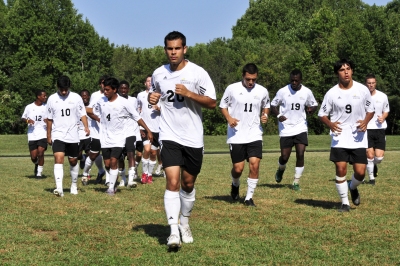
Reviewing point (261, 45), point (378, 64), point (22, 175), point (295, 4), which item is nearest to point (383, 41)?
point (378, 64)

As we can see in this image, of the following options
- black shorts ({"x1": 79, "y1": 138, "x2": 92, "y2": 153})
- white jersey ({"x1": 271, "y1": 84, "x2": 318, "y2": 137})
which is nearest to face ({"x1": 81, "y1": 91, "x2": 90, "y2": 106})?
black shorts ({"x1": 79, "y1": 138, "x2": 92, "y2": 153})

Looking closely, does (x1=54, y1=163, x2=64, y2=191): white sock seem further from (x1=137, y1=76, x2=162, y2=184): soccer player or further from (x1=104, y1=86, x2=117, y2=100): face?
(x1=137, y1=76, x2=162, y2=184): soccer player

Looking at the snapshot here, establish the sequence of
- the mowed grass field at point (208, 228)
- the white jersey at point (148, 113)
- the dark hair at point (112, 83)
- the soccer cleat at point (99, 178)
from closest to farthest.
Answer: the mowed grass field at point (208, 228) → the dark hair at point (112, 83) → the soccer cleat at point (99, 178) → the white jersey at point (148, 113)

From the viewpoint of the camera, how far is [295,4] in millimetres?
119062

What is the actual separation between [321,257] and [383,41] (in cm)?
7316

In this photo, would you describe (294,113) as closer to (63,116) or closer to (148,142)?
(148,142)

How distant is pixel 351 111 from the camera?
1119 centimetres

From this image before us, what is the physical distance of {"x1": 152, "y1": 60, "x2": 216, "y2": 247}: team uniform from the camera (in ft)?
27.4

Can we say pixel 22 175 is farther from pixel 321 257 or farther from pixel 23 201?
pixel 321 257

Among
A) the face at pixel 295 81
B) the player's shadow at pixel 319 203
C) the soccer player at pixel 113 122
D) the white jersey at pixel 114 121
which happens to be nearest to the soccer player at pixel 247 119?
the player's shadow at pixel 319 203

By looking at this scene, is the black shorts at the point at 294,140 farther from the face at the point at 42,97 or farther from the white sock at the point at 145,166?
the face at the point at 42,97

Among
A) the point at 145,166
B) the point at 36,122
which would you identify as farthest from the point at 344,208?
the point at 36,122

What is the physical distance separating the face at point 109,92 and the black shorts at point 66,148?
1344 mm

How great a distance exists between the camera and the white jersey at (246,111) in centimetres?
1233
